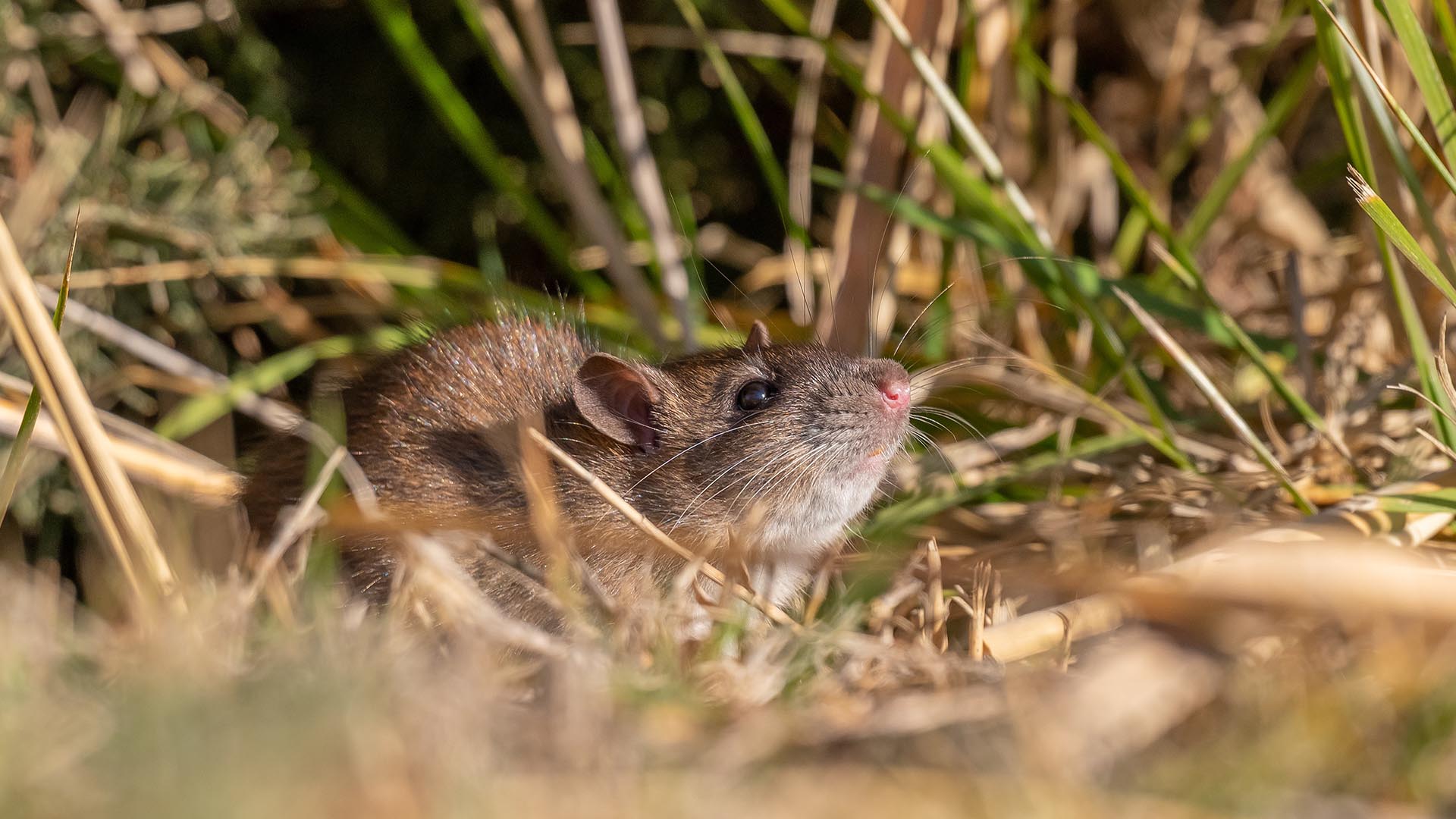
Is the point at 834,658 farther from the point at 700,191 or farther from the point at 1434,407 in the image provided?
the point at 700,191

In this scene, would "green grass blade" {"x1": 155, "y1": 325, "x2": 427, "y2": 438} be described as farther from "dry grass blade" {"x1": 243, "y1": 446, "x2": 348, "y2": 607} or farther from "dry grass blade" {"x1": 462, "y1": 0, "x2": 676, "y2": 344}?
"dry grass blade" {"x1": 243, "y1": 446, "x2": 348, "y2": 607}

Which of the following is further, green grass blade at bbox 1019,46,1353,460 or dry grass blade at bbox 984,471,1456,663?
green grass blade at bbox 1019,46,1353,460

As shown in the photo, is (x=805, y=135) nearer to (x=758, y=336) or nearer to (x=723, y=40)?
(x=723, y=40)

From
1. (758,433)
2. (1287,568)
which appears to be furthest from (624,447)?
(1287,568)

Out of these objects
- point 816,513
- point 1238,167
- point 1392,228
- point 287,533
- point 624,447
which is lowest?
point 816,513

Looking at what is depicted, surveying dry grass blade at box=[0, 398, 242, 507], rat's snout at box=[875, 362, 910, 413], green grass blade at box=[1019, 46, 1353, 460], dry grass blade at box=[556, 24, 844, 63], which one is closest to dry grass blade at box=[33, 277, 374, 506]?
dry grass blade at box=[0, 398, 242, 507]

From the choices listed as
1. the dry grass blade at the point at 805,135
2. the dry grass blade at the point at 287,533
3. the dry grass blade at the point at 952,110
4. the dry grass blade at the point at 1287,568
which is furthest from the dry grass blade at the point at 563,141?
the dry grass blade at the point at 1287,568

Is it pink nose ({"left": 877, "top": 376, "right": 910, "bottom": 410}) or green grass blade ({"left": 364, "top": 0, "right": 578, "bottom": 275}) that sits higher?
green grass blade ({"left": 364, "top": 0, "right": 578, "bottom": 275})

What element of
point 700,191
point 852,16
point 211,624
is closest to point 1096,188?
point 852,16
